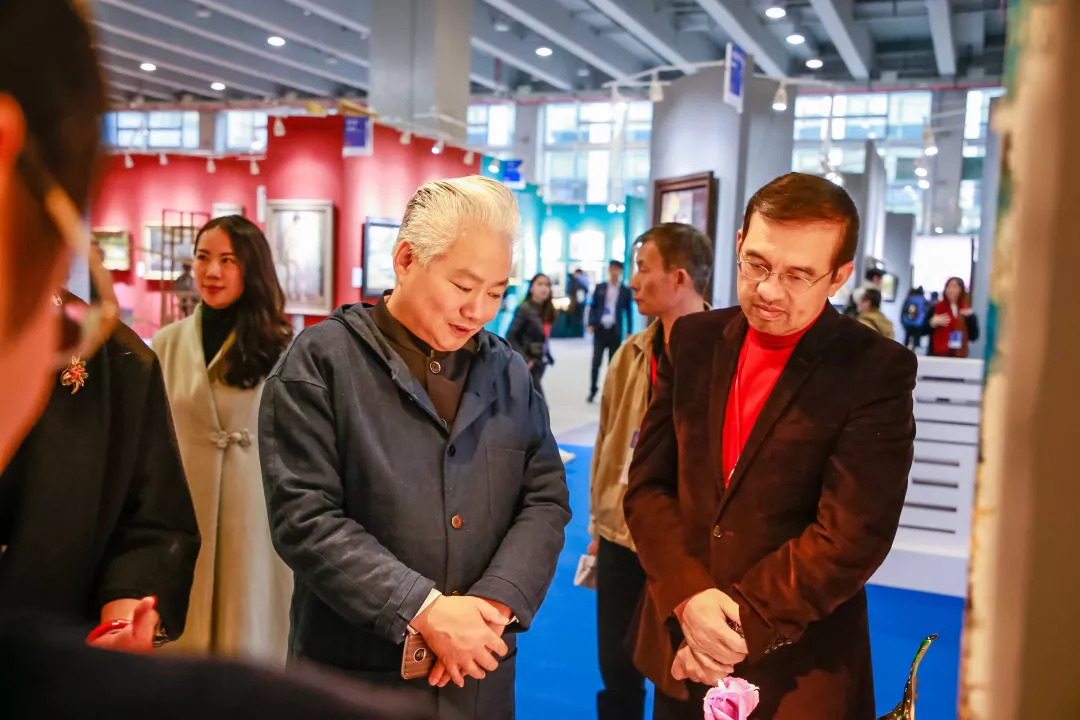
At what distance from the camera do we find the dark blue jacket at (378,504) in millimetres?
1538

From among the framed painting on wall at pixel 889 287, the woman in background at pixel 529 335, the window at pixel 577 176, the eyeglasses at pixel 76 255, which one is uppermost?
the window at pixel 577 176

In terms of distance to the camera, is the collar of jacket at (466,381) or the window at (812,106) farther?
the window at (812,106)

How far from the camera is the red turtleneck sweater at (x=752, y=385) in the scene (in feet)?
5.75

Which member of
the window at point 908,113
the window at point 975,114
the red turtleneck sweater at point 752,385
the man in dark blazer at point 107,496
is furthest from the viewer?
the window at point 908,113

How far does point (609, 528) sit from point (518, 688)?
1.28m

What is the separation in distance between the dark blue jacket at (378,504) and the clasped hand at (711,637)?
0.98 ft

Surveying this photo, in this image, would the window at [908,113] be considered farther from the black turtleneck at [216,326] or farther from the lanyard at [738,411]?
the lanyard at [738,411]

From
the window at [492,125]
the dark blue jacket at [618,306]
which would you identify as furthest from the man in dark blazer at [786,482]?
the window at [492,125]

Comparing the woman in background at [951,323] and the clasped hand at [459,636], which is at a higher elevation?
A: the woman in background at [951,323]

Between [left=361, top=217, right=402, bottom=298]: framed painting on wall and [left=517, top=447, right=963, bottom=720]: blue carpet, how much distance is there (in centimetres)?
418

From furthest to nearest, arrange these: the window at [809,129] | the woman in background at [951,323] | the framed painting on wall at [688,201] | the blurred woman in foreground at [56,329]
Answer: the window at [809,129] < the woman in background at [951,323] < the framed painting on wall at [688,201] < the blurred woman in foreground at [56,329]

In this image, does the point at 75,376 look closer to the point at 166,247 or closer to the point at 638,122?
the point at 166,247

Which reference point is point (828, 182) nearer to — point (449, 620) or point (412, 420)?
point (412, 420)

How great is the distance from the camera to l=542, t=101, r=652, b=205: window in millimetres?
20484
